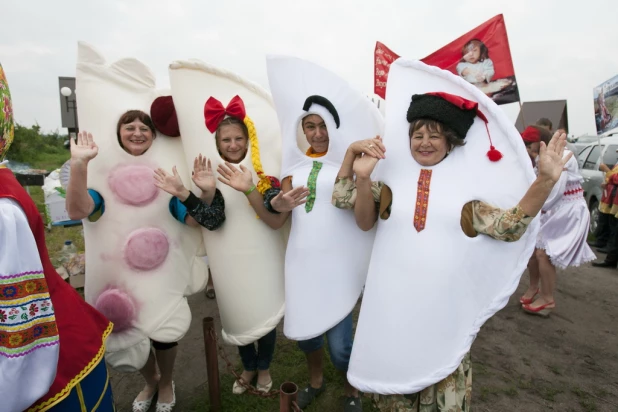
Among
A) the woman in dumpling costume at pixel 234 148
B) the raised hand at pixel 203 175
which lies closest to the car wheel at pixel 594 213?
the woman in dumpling costume at pixel 234 148

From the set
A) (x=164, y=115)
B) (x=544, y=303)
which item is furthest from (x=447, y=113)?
(x=544, y=303)

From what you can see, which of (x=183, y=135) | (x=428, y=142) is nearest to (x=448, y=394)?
(x=428, y=142)

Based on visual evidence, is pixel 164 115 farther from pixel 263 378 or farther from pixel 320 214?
pixel 263 378

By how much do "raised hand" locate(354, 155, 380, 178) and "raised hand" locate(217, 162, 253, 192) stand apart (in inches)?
24.2

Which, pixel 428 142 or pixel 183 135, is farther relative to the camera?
pixel 183 135

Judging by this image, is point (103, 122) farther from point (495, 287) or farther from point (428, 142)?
point (495, 287)

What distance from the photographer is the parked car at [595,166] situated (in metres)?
6.43

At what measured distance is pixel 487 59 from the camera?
3.03 metres

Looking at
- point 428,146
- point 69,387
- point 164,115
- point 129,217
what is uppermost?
point 164,115

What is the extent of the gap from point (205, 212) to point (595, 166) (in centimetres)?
731

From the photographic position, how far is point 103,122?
2.24m

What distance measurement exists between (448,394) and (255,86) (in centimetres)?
193

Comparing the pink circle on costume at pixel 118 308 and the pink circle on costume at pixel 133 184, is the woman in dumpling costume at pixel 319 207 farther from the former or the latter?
the pink circle on costume at pixel 118 308

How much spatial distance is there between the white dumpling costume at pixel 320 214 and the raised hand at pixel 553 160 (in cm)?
88
